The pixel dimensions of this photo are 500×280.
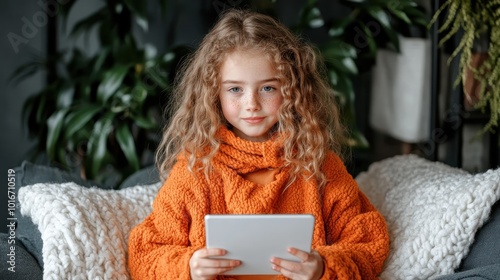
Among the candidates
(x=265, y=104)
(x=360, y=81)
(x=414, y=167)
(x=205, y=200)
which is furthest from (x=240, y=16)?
(x=360, y=81)

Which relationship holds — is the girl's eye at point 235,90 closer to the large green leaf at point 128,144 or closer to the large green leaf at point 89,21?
the large green leaf at point 128,144

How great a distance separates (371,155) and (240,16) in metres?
1.30

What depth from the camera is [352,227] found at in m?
1.68

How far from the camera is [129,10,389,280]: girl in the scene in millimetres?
1616

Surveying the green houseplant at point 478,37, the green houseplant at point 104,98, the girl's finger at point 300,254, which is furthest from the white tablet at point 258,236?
the green houseplant at point 104,98

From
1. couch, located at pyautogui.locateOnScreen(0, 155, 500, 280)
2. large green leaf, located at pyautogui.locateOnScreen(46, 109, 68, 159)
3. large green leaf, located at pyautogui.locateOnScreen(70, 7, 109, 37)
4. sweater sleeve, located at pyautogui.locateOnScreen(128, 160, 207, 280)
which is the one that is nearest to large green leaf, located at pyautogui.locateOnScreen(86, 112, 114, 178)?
large green leaf, located at pyautogui.locateOnScreen(46, 109, 68, 159)

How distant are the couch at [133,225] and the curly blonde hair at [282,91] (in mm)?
242

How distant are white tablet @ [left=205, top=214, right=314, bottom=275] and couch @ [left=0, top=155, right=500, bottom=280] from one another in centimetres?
35

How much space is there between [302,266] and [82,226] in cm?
53

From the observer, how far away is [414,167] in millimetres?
2035

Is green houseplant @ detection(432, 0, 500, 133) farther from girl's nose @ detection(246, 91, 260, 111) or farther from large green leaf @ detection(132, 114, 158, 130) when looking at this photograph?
large green leaf @ detection(132, 114, 158, 130)

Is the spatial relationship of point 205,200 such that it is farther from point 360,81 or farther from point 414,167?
point 360,81

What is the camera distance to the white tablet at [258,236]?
52.2 inches

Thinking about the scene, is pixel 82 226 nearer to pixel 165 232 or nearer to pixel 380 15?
pixel 165 232
